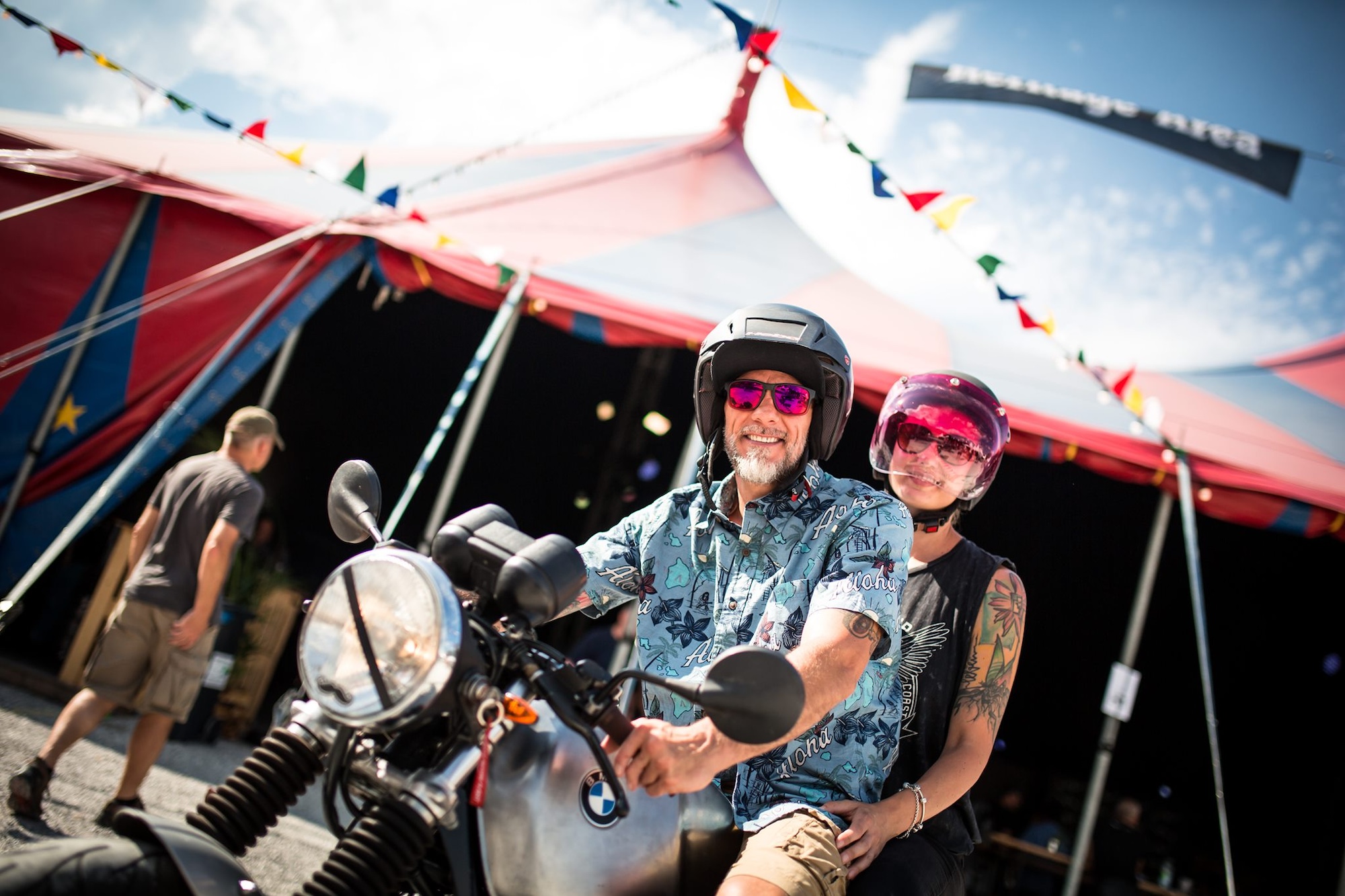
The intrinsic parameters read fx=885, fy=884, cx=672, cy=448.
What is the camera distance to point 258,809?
1.21 metres

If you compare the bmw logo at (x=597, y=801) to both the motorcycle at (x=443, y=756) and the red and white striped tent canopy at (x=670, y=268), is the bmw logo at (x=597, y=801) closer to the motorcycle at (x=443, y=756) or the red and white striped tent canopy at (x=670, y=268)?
the motorcycle at (x=443, y=756)

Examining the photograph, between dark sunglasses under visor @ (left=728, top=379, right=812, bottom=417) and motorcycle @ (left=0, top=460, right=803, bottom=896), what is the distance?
765 mm

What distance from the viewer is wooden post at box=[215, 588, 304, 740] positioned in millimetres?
6887

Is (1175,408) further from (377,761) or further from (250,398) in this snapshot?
(250,398)

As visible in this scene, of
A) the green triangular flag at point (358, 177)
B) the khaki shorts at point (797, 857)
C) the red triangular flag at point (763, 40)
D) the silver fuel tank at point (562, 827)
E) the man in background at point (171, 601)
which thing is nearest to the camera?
the silver fuel tank at point (562, 827)

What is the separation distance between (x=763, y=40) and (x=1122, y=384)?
9.41 feet

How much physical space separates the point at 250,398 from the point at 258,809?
28.6ft

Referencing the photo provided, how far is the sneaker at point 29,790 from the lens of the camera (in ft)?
11.6

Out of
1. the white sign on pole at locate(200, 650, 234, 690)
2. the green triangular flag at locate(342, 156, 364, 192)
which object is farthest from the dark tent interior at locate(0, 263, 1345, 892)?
the green triangular flag at locate(342, 156, 364, 192)

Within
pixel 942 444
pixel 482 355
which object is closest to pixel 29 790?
pixel 482 355

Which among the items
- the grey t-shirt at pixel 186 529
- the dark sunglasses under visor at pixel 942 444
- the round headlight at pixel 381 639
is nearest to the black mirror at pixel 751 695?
the round headlight at pixel 381 639

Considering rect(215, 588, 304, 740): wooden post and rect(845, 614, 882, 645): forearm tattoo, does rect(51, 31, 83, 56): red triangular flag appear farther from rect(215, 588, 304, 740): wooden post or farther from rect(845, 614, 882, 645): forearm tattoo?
rect(845, 614, 882, 645): forearm tattoo

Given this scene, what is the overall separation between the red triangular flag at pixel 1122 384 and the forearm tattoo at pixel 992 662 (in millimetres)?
3357

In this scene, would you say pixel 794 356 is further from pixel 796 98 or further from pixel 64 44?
pixel 64 44
